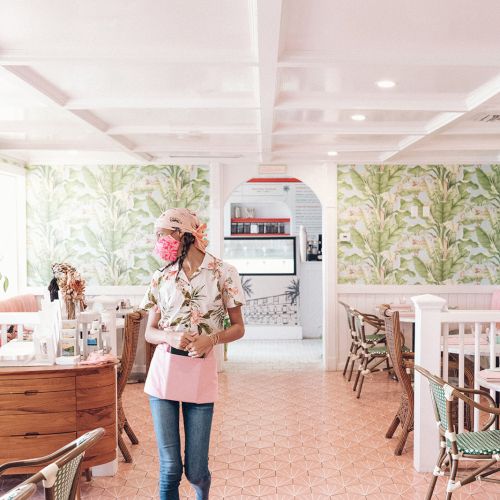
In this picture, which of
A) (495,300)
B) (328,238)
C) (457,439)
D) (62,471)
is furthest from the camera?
(328,238)

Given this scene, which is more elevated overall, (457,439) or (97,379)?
(97,379)

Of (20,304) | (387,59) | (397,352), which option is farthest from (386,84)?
(20,304)

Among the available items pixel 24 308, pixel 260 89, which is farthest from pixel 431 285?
pixel 24 308

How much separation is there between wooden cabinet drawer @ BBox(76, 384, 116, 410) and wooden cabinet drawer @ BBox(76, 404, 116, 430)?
0.03m

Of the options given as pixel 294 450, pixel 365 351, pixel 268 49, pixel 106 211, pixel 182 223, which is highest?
pixel 268 49

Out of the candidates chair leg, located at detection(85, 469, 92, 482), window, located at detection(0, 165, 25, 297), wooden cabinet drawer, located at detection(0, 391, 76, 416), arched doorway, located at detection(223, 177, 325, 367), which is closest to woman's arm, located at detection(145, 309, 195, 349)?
wooden cabinet drawer, located at detection(0, 391, 76, 416)

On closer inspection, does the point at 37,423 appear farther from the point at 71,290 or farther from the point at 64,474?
the point at 64,474

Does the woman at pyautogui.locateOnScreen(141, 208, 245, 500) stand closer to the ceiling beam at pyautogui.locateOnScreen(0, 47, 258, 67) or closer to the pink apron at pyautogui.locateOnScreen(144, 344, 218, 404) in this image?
the pink apron at pyautogui.locateOnScreen(144, 344, 218, 404)

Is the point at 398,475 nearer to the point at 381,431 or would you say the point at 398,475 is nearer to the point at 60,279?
the point at 381,431

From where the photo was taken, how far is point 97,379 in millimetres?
3654

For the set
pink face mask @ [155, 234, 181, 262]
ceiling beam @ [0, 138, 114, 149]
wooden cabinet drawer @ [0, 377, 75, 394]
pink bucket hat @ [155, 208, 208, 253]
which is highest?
ceiling beam @ [0, 138, 114, 149]

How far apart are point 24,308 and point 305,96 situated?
4600 mm

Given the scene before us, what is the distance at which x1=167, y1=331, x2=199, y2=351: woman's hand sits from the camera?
2631mm

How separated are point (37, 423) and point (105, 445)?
1.47 ft
